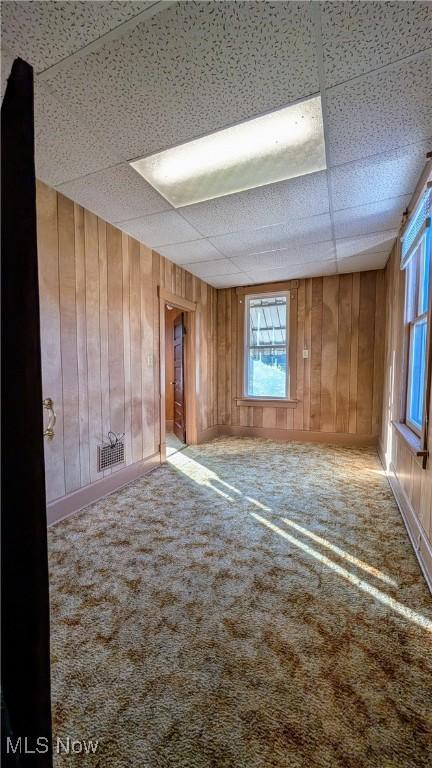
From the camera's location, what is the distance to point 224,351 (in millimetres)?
5055

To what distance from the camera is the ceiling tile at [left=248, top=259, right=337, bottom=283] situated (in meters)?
3.94

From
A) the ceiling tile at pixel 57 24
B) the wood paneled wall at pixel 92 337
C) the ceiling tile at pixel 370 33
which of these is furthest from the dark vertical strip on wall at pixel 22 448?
the wood paneled wall at pixel 92 337

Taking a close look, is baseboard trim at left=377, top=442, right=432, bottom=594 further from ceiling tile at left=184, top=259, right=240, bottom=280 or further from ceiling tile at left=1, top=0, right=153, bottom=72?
ceiling tile at left=184, top=259, right=240, bottom=280

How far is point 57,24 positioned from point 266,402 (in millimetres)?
4296

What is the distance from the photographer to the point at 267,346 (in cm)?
486

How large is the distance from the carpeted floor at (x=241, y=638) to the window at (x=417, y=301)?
2.87ft

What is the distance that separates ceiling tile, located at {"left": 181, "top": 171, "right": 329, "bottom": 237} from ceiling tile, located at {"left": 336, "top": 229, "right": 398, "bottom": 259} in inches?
32.8

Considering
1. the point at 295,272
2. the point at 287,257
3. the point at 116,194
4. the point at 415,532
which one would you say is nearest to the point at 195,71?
the point at 116,194

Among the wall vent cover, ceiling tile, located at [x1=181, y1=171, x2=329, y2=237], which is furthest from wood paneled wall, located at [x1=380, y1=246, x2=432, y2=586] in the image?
the wall vent cover

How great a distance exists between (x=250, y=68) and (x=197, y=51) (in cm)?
23

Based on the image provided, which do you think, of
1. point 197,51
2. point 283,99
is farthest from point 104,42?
point 283,99

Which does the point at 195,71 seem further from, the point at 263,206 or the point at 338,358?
the point at 338,358

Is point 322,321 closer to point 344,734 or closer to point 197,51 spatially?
point 197,51

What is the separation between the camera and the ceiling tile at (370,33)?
1.07 m
